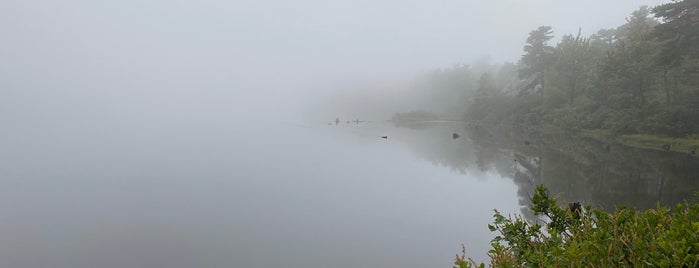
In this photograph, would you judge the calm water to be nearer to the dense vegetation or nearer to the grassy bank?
the dense vegetation

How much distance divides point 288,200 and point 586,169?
19.1m

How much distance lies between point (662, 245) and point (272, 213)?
15.5 metres

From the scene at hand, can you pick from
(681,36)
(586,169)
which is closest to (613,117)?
(681,36)

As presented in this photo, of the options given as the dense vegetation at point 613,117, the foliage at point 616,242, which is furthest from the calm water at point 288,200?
the foliage at point 616,242

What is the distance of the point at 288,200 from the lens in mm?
20188

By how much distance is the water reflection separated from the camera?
18484mm

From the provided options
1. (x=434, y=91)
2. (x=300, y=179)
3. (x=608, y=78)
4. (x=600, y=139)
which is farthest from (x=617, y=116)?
(x=434, y=91)

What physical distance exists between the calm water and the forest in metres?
8.81

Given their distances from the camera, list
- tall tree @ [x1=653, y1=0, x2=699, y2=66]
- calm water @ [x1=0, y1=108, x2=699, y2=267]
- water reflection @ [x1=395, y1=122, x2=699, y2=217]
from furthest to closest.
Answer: tall tree @ [x1=653, y1=0, x2=699, y2=66]
water reflection @ [x1=395, y1=122, x2=699, y2=217]
calm water @ [x1=0, y1=108, x2=699, y2=267]

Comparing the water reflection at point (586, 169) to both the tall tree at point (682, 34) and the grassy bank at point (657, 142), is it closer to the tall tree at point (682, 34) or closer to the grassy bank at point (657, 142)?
the grassy bank at point (657, 142)

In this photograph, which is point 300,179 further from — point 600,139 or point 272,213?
point 600,139

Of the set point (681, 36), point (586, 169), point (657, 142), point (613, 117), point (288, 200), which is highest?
point (681, 36)

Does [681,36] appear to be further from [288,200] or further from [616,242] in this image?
[616,242]

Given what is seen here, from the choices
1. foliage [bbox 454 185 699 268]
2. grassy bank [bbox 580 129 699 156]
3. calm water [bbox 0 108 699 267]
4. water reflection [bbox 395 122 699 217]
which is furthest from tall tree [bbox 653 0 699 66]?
foliage [bbox 454 185 699 268]
